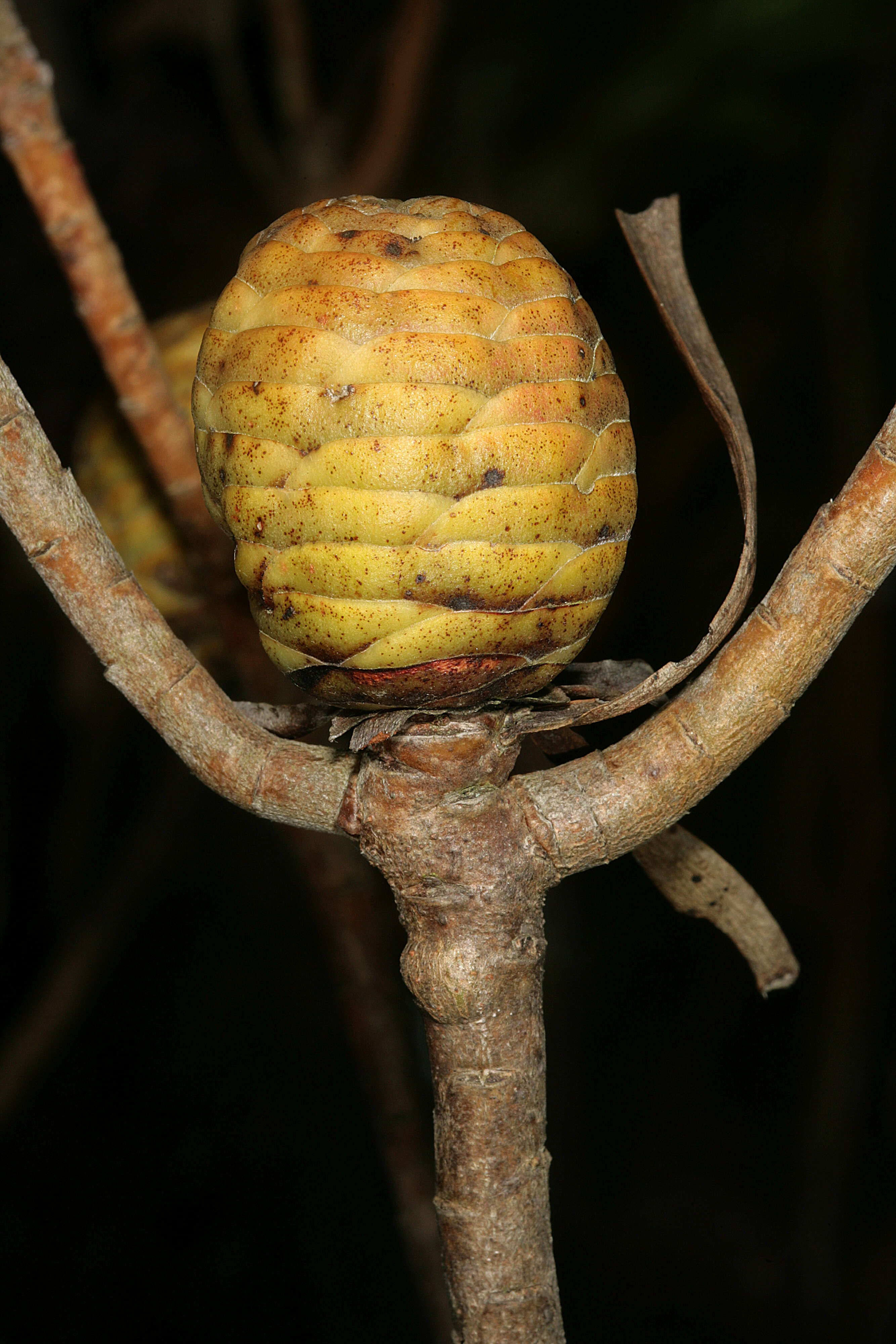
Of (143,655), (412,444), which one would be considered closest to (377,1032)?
(143,655)

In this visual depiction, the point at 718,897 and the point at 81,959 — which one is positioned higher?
the point at 81,959

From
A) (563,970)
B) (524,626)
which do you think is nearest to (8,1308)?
(563,970)

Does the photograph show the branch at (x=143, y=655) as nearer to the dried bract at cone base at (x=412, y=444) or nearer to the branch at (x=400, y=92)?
the dried bract at cone base at (x=412, y=444)

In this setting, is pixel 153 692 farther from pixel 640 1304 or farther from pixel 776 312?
pixel 640 1304

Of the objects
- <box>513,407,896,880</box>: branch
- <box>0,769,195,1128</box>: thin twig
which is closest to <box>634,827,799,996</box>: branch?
<box>513,407,896,880</box>: branch

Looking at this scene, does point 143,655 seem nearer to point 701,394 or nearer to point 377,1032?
point 701,394

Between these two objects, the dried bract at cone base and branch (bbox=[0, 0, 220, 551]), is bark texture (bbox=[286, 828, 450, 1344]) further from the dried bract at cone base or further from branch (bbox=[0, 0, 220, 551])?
the dried bract at cone base

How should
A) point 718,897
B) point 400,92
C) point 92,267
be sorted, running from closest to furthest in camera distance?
point 718,897, point 92,267, point 400,92

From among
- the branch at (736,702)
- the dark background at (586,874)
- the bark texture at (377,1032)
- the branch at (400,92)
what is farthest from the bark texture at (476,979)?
the branch at (400,92)
